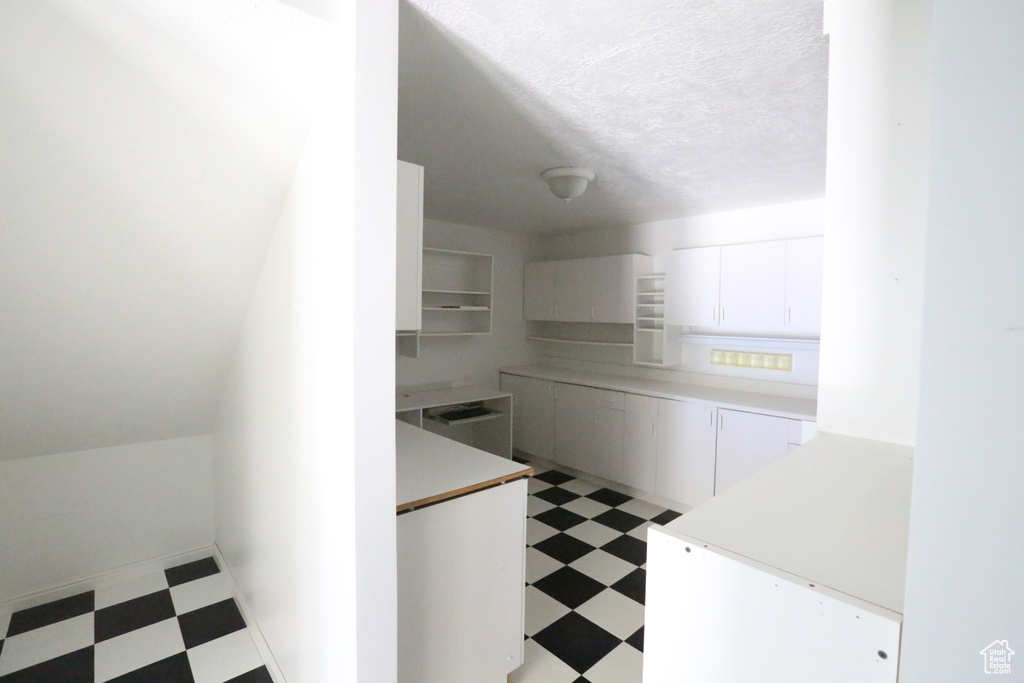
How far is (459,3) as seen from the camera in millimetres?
1194

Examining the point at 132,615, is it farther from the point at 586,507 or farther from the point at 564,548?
the point at 586,507

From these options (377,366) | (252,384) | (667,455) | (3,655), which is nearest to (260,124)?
(377,366)

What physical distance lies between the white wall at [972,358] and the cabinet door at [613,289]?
139 inches

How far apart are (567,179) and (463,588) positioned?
2.07 metres

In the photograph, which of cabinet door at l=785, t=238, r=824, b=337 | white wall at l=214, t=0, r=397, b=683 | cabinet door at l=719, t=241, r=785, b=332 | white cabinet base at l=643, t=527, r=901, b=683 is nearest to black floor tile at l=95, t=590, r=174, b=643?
white wall at l=214, t=0, r=397, b=683

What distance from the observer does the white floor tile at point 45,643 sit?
75.0 inches

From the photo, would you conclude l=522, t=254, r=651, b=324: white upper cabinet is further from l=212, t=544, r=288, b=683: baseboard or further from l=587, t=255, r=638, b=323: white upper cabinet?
l=212, t=544, r=288, b=683: baseboard

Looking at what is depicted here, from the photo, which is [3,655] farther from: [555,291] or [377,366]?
[555,291]

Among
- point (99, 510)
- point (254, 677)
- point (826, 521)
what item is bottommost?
point (254, 677)

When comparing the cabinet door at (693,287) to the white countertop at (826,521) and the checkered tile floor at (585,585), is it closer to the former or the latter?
the checkered tile floor at (585,585)

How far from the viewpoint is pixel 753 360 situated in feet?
11.5

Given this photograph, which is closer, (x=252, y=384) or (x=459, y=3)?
(x=459, y=3)

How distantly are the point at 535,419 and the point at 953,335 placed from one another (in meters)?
3.99

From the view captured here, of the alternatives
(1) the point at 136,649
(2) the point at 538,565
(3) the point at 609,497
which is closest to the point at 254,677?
(1) the point at 136,649
